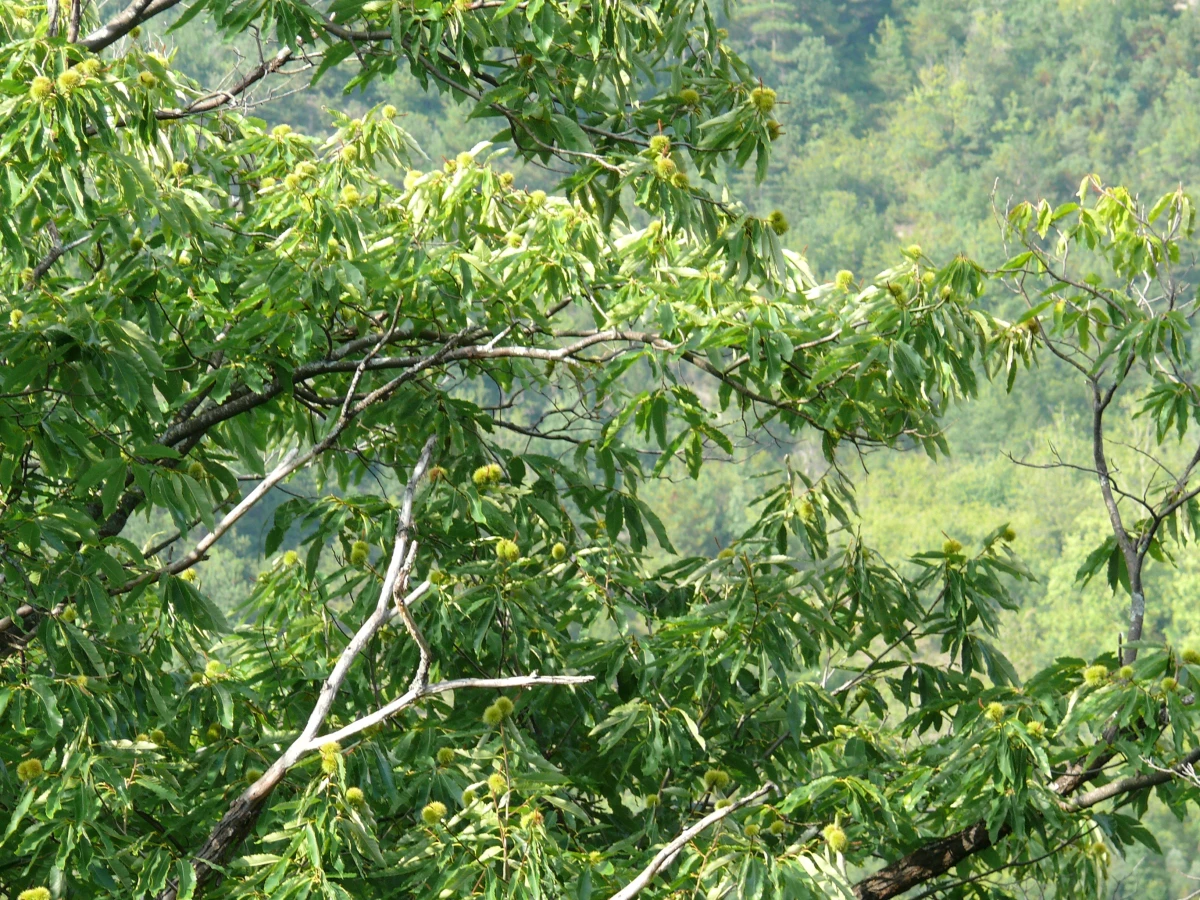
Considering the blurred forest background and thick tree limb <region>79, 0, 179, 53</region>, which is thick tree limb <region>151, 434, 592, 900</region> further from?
the blurred forest background

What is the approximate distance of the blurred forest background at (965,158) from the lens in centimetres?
7081

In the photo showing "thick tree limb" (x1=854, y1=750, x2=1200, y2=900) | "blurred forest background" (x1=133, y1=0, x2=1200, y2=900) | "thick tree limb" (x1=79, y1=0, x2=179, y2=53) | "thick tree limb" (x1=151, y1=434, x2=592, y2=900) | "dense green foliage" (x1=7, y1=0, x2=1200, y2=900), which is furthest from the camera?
"blurred forest background" (x1=133, y1=0, x2=1200, y2=900)

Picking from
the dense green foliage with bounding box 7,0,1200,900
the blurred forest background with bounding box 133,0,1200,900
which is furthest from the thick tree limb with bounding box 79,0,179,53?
the blurred forest background with bounding box 133,0,1200,900

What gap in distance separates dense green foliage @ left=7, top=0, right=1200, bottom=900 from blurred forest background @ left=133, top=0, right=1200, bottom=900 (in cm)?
5785

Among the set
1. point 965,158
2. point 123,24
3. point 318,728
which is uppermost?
point 123,24

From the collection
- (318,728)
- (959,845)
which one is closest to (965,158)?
(959,845)

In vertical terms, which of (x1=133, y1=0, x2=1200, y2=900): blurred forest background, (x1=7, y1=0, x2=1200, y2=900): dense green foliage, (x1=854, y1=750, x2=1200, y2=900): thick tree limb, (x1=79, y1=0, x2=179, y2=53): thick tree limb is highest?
(x1=79, y1=0, x2=179, y2=53): thick tree limb

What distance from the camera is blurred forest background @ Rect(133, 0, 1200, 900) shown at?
7081cm

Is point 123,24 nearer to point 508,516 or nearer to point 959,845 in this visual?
point 508,516

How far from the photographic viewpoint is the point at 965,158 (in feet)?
319

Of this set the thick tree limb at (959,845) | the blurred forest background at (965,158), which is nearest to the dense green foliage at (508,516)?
the thick tree limb at (959,845)

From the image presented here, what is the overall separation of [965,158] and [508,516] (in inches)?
3799

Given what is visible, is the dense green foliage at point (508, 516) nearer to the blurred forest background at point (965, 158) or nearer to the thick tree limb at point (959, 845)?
the thick tree limb at point (959, 845)

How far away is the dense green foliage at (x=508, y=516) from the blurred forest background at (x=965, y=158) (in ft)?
190
